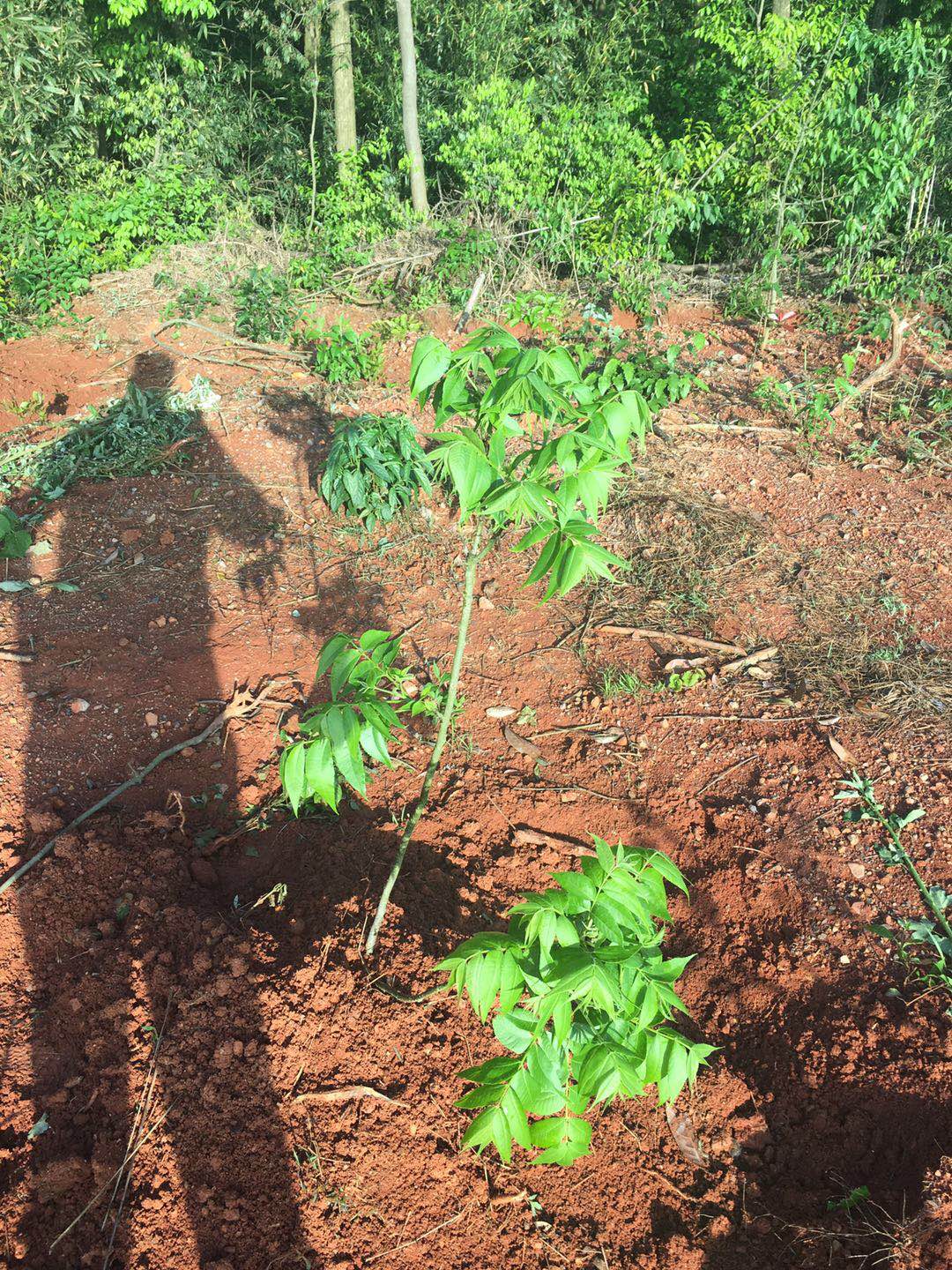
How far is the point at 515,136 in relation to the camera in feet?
24.1

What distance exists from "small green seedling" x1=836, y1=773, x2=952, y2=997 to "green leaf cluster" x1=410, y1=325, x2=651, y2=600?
1.84 metres

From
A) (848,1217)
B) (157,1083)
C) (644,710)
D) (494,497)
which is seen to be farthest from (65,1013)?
(644,710)

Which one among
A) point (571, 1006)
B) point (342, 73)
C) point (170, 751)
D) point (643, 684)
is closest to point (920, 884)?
point (643, 684)

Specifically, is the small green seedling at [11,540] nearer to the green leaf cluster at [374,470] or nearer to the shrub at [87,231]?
the green leaf cluster at [374,470]

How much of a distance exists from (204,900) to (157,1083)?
2.10 ft

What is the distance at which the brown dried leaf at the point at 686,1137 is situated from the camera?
87.4 inches

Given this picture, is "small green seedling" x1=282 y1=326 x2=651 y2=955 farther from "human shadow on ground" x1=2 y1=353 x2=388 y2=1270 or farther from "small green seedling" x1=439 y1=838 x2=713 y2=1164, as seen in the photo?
"human shadow on ground" x1=2 y1=353 x2=388 y2=1270

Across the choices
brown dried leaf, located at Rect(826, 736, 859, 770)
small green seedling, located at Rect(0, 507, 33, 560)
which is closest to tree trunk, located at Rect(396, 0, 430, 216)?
small green seedling, located at Rect(0, 507, 33, 560)

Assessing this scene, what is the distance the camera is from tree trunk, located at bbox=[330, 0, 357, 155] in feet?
26.9

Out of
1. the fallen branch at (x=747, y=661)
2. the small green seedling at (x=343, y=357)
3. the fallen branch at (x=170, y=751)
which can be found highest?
the small green seedling at (x=343, y=357)

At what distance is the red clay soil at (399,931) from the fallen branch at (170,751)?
0.14ft

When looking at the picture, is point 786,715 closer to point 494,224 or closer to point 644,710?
point 644,710

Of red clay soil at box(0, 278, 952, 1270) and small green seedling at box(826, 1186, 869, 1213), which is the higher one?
red clay soil at box(0, 278, 952, 1270)

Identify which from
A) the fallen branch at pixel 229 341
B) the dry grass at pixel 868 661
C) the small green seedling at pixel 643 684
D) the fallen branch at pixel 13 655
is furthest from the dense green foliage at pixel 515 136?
the fallen branch at pixel 13 655
